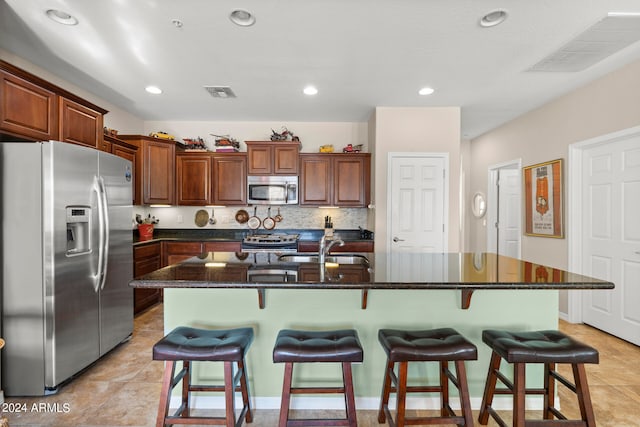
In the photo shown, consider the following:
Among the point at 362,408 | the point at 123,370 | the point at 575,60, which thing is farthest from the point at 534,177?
the point at 123,370

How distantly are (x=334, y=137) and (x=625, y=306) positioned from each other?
3.84m

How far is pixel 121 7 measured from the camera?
2.13 metres

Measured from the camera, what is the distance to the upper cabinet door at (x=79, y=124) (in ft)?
8.34

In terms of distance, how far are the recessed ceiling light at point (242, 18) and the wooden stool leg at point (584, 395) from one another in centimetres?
277

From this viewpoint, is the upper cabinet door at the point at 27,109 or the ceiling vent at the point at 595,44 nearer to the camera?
the upper cabinet door at the point at 27,109

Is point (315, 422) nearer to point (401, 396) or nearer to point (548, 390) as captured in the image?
point (401, 396)

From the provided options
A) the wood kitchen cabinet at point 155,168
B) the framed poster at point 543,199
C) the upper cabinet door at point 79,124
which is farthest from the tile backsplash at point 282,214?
the framed poster at point 543,199

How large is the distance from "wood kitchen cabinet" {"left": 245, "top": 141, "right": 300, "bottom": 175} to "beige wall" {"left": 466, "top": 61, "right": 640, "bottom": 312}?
3.12 meters

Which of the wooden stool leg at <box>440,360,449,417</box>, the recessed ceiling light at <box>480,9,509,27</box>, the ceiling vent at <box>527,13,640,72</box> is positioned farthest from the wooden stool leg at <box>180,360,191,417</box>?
the ceiling vent at <box>527,13,640,72</box>

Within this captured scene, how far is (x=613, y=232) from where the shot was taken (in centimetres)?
325

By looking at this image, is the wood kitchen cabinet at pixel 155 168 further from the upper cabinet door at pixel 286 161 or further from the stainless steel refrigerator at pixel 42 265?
the stainless steel refrigerator at pixel 42 265

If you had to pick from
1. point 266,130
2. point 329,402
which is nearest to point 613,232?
point 329,402

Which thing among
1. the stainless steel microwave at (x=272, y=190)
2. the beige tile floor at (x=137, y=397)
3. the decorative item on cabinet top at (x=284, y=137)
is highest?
the decorative item on cabinet top at (x=284, y=137)

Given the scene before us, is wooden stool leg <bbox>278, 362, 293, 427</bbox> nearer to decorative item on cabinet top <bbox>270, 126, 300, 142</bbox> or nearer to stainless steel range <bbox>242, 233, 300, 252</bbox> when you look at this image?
stainless steel range <bbox>242, 233, 300, 252</bbox>
